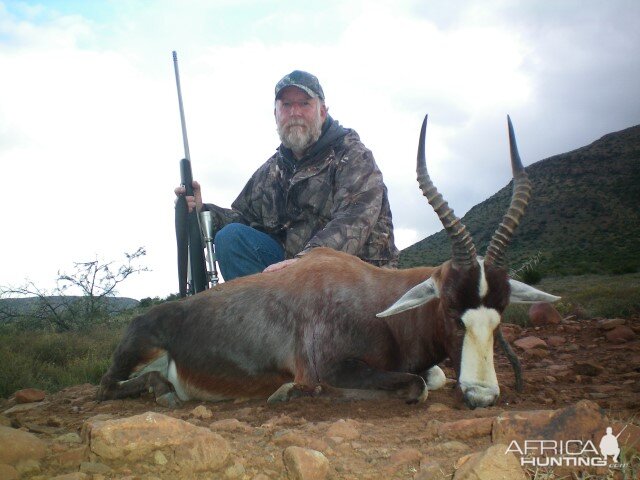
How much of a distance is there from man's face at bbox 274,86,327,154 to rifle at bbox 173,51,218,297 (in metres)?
1.36

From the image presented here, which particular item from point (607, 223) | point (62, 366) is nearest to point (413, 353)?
point (62, 366)

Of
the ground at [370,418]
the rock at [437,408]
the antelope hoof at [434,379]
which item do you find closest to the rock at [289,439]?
the ground at [370,418]

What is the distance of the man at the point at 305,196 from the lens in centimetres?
602

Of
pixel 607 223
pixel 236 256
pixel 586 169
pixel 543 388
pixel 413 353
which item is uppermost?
pixel 586 169

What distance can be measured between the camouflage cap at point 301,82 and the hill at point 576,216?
78.2 ft

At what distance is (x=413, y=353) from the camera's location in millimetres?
4355

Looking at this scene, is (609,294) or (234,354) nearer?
(234,354)

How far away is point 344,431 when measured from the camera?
2.77 m

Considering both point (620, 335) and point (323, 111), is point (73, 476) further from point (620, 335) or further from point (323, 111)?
point (620, 335)

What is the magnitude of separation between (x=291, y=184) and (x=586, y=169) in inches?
1601

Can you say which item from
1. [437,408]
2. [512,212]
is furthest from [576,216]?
→ [437,408]

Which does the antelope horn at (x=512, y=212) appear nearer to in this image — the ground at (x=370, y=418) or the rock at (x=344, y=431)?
the ground at (x=370, y=418)

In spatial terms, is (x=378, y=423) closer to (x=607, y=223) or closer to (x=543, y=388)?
(x=543, y=388)

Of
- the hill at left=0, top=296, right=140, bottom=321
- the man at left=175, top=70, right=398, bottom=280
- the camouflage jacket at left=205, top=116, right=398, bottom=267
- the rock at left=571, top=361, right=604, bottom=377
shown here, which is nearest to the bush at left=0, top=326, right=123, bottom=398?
the hill at left=0, top=296, right=140, bottom=321
